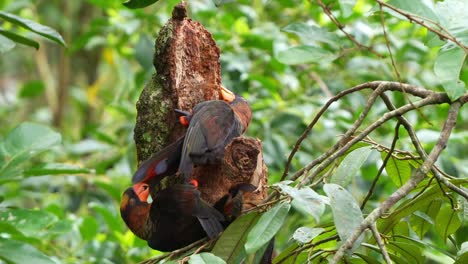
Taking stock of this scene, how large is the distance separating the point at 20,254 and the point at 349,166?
0.87m

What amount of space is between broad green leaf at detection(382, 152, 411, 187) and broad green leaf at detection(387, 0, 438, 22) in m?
0.35

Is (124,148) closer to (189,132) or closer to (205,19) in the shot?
(205,19)

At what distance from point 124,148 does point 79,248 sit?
36.9 inches

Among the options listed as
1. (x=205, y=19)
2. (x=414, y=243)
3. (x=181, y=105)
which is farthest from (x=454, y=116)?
(x=205, y=19)

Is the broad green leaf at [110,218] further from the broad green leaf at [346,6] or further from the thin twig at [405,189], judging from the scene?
the thin twig at [405,189]

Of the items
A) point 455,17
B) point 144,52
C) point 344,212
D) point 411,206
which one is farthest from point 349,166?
point 144,52

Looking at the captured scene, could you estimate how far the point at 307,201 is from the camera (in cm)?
138

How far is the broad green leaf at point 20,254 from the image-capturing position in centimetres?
193

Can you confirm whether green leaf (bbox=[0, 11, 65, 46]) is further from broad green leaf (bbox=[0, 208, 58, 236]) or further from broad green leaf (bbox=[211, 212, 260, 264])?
broad green leaf (bbox=[211, 212, 260, 264])

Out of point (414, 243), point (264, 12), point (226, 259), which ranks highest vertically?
point (264, 12)

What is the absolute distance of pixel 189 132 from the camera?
72.0 inches

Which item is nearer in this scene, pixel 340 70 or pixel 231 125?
pixel 231 125

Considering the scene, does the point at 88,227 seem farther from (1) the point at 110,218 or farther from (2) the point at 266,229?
(2) the point at 266,229

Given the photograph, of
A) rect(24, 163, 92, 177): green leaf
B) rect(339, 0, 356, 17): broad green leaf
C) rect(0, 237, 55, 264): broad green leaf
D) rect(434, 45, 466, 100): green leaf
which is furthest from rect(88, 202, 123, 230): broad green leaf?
rect(434, 45, 466, 100): green leaf
